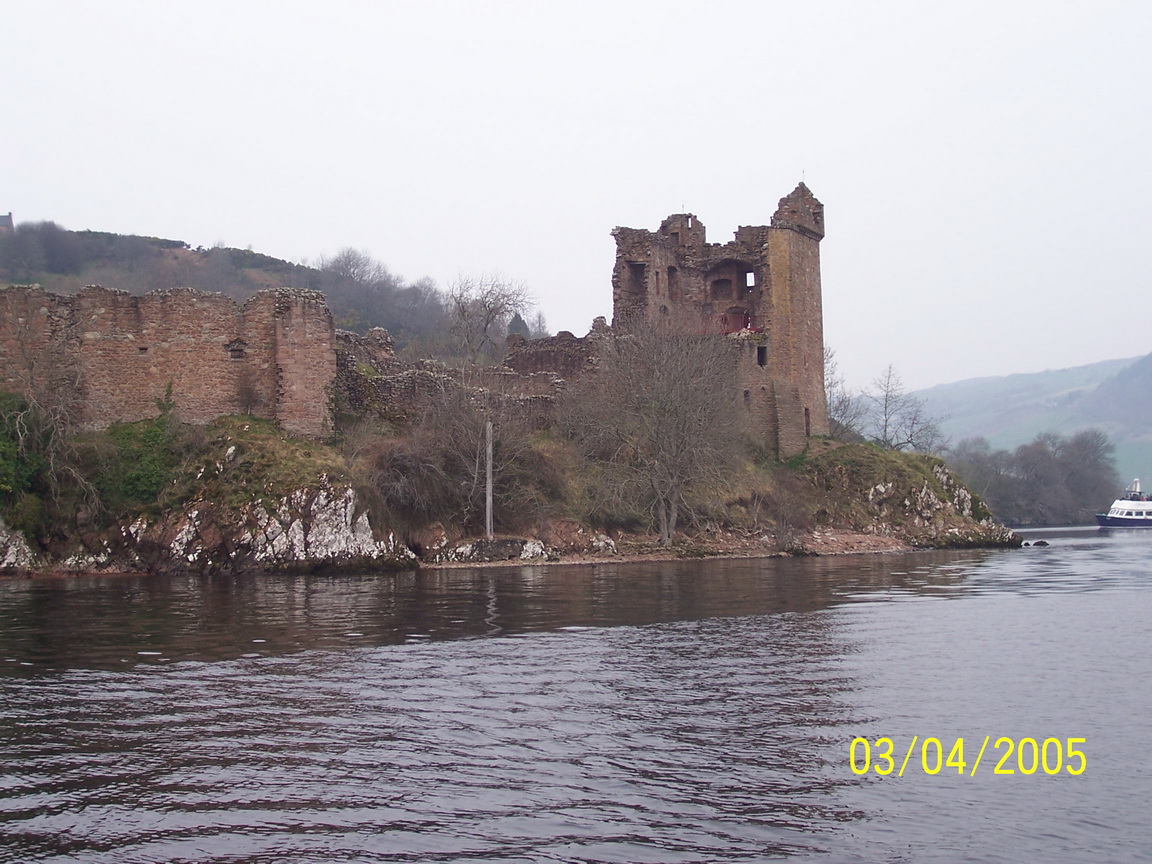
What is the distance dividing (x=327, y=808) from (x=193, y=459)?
23.7 metres

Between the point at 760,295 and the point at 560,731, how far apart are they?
128ft

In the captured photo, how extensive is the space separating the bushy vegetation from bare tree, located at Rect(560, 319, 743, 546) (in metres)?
57.8

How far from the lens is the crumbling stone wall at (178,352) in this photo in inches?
1183

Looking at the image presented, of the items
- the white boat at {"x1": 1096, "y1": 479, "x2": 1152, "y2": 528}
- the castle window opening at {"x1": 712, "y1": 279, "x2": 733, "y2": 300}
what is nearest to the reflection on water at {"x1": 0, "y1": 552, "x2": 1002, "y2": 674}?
the castle window opening at {"x1": 712, "y1": 279, "x2": 733, "y2": 300}

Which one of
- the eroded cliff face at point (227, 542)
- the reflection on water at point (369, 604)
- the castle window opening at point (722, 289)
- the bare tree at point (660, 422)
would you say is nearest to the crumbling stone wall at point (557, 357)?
the bare tree at point (660, 422)

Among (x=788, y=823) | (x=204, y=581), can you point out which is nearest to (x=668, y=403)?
(x=204, y=581)

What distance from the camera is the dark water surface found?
23.1 ft

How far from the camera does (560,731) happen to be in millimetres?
9766

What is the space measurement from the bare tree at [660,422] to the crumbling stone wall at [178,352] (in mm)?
10188

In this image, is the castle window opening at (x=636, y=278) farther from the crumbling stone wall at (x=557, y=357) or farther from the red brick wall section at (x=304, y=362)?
the red brick wall section at (x=304, y=362)

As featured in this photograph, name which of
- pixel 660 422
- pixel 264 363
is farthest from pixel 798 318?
pixel 264 363

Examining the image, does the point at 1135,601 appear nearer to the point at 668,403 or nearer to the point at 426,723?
the point at 426,723

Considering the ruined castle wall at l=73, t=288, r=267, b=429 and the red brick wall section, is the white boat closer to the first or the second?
the red brick wall section

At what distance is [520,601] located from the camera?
20406mm
